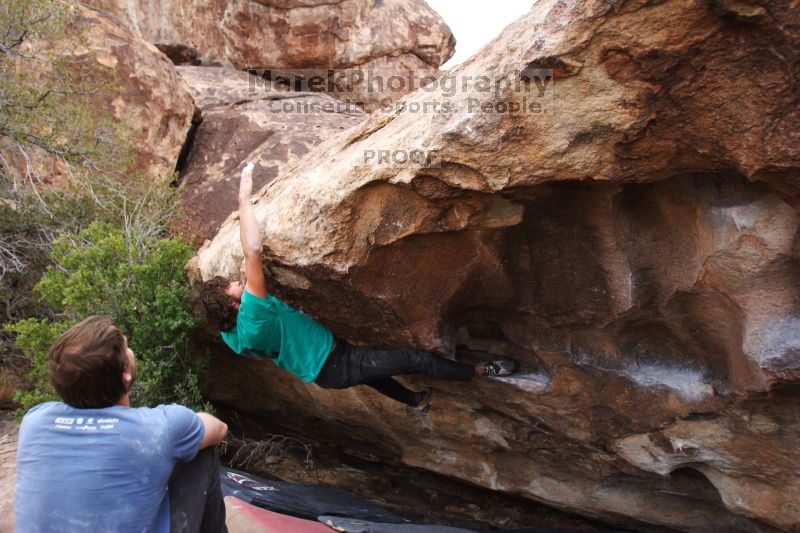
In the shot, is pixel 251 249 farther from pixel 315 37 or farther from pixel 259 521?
pixel 315 37

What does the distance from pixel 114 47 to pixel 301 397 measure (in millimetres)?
4169

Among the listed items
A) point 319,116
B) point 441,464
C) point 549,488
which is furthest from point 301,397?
point 319,116

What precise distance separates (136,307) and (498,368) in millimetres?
2502

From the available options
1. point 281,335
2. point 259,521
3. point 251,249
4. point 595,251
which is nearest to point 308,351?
point 281,335

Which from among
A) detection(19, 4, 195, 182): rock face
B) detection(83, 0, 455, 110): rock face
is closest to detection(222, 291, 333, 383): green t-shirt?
detection(19, 4, 195, 182): rock face

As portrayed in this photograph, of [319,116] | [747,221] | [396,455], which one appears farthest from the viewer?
[319,116]

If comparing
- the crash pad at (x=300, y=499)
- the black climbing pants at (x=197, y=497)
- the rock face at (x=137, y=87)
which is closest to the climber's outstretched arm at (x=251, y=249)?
the black climbing pants at (x=197, y=497)

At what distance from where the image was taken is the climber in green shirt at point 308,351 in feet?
10.6

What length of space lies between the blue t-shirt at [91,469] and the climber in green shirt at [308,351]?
1.09 meters

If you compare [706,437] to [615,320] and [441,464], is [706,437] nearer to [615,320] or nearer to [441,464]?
[615,320]

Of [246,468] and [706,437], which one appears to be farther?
[246,468]

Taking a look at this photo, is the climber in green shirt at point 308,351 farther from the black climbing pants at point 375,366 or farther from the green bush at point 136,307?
the green bush at point 136,307

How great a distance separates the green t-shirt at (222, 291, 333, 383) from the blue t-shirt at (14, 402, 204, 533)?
1009mm

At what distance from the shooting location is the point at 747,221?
105 inches
